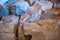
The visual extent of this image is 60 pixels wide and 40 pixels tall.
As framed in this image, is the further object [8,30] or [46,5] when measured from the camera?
[46,5]

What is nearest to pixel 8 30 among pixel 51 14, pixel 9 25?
pixel 9 25

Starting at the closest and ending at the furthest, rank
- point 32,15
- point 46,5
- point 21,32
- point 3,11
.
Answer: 1. point 21,32
2. point 32,15
3. point 3,11
4. point 46,5

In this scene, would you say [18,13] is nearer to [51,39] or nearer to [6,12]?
[6,12]

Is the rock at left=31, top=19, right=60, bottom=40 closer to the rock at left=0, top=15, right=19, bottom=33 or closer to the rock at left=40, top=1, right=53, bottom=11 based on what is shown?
the rock at left=0, top=15, right=19, bottom=33

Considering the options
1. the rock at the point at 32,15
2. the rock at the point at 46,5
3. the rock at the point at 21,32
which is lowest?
the rock at the point at 21,32

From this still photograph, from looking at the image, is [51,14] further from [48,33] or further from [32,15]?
[48,33]

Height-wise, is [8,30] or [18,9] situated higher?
[18,9]

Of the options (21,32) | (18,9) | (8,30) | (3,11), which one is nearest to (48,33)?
(21,32)

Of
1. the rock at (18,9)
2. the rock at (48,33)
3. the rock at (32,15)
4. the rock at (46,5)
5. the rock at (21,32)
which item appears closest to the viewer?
the rock at (48,33)

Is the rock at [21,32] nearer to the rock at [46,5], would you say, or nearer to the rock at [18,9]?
the rock at [18,9]

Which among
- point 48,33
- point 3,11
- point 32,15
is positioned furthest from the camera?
point 3,11

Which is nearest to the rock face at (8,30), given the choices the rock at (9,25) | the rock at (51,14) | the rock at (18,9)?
the rock at (9,25)

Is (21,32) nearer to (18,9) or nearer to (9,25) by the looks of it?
(9,25)

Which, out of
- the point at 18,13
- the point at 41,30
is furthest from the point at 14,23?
the point at 41,30
